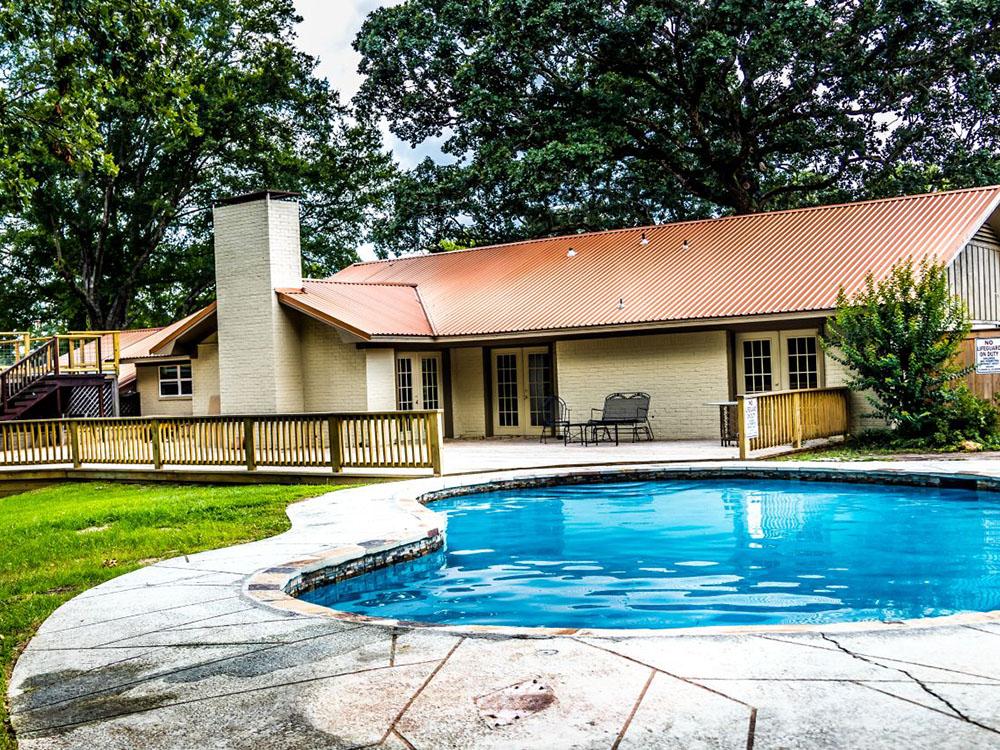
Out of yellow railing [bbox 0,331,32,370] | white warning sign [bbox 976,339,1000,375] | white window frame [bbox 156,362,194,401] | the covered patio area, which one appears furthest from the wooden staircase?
white warning sign [bbox 976,339,1000,375]

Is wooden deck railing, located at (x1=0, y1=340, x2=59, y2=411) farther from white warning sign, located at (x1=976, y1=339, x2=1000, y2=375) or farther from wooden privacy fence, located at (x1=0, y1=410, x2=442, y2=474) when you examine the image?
white warning sign, located at (x1=976, y1=339, x2=1000, y2=375)

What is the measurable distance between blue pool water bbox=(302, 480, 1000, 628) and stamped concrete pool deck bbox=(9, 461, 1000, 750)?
61.2 inches

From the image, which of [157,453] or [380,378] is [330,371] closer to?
[380,378]

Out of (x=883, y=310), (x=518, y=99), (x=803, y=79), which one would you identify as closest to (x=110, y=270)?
(x=518, y=99)

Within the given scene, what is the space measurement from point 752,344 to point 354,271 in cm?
1269

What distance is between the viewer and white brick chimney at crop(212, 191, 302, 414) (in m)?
19.6

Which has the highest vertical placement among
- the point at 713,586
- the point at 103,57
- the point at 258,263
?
the point at 103,57

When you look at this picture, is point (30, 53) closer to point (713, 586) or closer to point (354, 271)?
point (354, 271)

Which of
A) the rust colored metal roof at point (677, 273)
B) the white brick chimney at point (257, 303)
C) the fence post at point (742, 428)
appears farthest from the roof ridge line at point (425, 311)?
the fence post at point (742, 428)

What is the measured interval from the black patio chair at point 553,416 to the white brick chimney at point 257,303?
5.10m

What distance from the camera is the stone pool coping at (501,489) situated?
516 centimetres

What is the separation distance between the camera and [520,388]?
70.4 feet

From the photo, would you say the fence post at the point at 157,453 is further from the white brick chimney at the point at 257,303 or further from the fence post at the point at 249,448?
the white brick chimney at the point at 257,303

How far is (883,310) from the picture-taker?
1537cm
